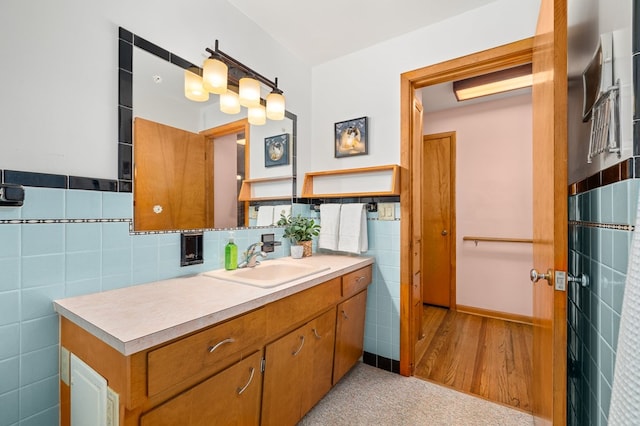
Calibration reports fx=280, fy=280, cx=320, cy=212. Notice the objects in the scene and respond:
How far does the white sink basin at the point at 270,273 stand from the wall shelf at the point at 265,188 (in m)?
0.46

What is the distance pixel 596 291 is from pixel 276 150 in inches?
72.8

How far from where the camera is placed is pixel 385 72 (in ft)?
6.88

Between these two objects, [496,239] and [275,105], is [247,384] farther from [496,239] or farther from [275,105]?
[496,239]

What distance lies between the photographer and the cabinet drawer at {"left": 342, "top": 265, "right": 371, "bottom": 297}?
1.74 meters

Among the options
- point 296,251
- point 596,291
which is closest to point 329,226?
point 296,251

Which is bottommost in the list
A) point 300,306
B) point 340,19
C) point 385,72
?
point 300,306

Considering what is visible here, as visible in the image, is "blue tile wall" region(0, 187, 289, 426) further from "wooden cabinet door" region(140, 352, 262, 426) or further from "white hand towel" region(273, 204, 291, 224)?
"white hand towel" region(273, 204, 291, 224)

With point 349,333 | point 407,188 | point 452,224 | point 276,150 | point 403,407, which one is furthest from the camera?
point 452,224

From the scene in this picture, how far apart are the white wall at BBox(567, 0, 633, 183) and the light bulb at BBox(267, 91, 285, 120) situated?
1.54 metres

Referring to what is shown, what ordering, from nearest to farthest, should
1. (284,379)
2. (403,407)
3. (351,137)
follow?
(284,379), (403,407), (351,137)

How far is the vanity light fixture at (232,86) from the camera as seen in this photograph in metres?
1.50

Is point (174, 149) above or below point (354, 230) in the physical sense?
above

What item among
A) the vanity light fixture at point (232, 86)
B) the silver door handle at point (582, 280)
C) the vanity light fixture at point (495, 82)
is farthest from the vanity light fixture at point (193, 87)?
the vanity light fixture at point (495, 82)

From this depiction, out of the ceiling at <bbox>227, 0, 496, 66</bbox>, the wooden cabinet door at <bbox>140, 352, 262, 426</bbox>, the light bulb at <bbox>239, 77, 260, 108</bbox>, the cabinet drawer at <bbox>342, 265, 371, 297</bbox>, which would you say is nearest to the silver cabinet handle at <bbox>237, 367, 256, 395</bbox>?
the wooden cabinet door at <bbox>140, 352, 262, 426</bbox>
